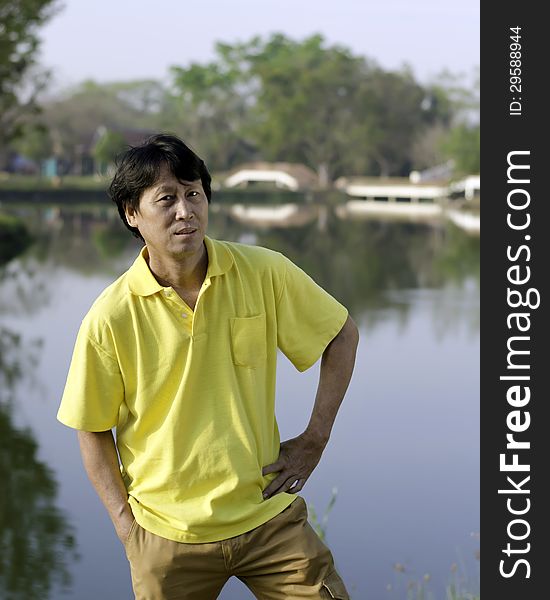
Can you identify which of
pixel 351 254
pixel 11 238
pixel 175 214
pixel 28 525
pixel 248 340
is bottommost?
pixel 28 525

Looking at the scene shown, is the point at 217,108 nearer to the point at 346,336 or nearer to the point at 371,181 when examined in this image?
the point at 371,181

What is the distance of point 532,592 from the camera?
123 inches

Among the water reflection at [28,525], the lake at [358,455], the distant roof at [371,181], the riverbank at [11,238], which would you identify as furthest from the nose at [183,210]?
the distant roof at [371,181]

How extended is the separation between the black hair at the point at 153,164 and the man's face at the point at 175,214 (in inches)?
0.5

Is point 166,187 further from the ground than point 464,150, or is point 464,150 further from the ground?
point 464,150

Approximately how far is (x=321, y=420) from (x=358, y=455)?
5060mm

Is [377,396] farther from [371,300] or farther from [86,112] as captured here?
[86,112]

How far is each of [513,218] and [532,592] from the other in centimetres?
100

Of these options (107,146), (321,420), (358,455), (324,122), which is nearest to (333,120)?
(324,122)

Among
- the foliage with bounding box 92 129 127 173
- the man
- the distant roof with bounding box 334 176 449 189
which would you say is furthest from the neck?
the distant roof with bounding box 334 176 449 189

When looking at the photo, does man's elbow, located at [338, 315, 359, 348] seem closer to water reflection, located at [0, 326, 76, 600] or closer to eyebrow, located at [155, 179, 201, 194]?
eyebrow, located at [155, 179, 201, 194]

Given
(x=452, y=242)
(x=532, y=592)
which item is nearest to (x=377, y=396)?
(x=532, y=592)

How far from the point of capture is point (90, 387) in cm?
220

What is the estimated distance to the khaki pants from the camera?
7.25 ft
